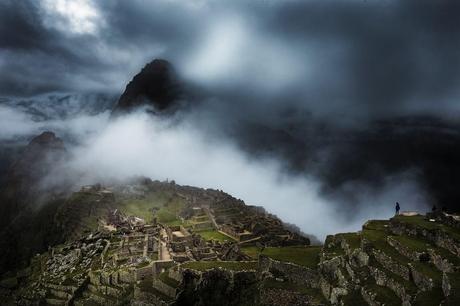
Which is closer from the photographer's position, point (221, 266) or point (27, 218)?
point (221, 266)

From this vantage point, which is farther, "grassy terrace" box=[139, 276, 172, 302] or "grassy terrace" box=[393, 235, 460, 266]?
"grassy terrace" box=[139, 276, 172, 302]

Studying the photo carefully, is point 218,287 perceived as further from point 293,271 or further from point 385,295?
point 385,295

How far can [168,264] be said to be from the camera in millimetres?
45219

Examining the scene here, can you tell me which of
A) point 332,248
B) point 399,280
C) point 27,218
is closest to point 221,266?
point 332,248

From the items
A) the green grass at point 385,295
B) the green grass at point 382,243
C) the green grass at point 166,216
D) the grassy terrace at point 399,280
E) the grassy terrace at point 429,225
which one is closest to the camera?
the grassy terrace at point 399,280

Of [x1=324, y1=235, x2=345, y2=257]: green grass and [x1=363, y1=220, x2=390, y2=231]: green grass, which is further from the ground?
[x1=363, y1=220, x2=390, y2=231]: green grass

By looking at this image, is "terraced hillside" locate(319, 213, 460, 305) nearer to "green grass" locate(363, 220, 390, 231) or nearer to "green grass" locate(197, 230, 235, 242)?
"green grass" locate(363, 220, 390, 231)

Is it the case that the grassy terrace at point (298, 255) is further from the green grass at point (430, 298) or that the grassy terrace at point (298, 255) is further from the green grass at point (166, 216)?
the green grass at point (166, 216)

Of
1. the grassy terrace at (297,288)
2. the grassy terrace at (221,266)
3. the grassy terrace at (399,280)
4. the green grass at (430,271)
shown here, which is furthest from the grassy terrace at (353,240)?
the grassy terrace at (221,266)

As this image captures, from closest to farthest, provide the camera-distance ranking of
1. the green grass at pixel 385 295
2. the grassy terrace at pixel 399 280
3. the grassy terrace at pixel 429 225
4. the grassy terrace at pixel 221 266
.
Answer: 1. the grassy terrace at pixel 399 280
2. the green grass at pixel 385 295
3. the grassy terrace at pixel 429 225
4. the grassy terrace at pixel 221 266

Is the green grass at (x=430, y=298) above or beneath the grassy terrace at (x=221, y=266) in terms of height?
beneath

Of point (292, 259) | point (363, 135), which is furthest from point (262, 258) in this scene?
point (363, 135)

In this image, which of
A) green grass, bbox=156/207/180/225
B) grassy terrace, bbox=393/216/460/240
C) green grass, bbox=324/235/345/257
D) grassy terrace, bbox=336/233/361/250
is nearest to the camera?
grassy terrace, bbox=393/216/460/240

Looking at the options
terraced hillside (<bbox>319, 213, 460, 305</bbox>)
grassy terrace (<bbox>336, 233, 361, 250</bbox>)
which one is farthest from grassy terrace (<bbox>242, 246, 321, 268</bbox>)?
grassy terrace (<bbox>336, 233, 361, 250</bbox>)
